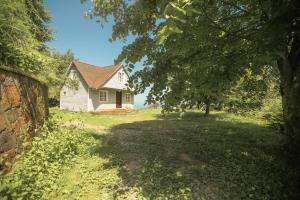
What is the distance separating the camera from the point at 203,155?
820 centimetres

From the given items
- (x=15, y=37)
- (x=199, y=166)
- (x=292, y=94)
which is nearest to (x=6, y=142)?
(x=15, y=37)

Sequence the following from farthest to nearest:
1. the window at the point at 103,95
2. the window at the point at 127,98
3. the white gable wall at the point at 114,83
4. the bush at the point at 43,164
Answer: the window at the point at 127,98
the white gable wall at the point at 114,83
the window at the point at 103,95
the bush at the point at 43,164

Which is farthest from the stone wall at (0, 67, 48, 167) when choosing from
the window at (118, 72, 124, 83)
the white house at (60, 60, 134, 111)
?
the window at (118, 72, 124, 83)

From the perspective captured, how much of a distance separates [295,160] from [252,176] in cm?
120

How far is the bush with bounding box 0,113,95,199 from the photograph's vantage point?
4961 millimetres

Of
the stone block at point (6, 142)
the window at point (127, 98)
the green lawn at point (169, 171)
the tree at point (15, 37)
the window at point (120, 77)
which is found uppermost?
the window at point (120, 77)

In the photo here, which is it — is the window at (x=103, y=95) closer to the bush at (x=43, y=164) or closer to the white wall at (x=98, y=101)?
the white wall at (x=98, y=101)

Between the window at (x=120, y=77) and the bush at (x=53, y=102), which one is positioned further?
the bush at (x=53, y=102)

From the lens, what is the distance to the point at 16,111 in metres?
6.72

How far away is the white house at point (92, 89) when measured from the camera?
1085 inches

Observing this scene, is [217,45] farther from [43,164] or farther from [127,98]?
[127,98]

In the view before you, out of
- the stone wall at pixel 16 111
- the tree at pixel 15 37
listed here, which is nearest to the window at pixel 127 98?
the stone wall at pixel 16 111

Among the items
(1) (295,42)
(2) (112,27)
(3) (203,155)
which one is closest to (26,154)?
(2) (112,27)

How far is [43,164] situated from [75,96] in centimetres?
2301
